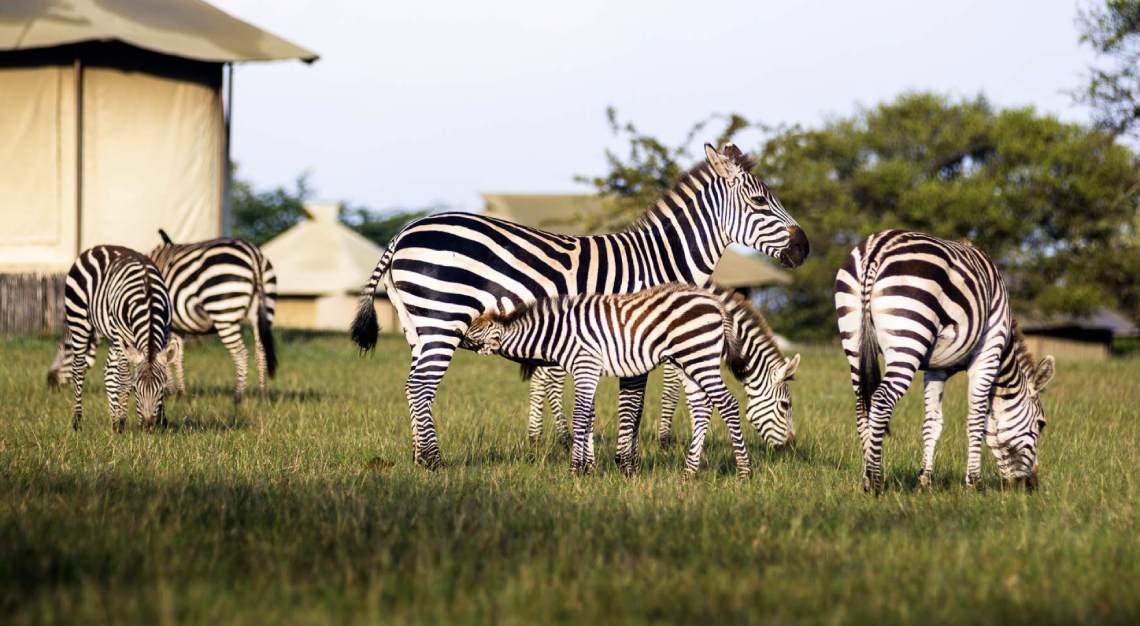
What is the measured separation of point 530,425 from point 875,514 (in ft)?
16.2

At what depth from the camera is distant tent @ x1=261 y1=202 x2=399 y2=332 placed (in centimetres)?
5262

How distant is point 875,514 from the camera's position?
812cm

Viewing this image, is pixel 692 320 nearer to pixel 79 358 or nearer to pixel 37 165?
pixel 79 358

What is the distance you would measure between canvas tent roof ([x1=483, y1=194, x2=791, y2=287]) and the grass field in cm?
3828

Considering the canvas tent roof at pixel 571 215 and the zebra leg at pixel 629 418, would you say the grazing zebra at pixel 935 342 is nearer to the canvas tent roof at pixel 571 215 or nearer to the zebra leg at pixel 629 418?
the zebra leg at pixel 629 418

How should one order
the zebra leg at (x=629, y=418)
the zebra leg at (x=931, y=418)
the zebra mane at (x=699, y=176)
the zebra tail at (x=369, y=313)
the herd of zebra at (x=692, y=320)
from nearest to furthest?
the herd of zebra at (x=692, y=320)
the zebra leg at (x=931, y=418)
the zebra leg at (x=629, y=418)
the zebra tail at (x=369, y=313)
the zebra mane at (x=699, y=176)

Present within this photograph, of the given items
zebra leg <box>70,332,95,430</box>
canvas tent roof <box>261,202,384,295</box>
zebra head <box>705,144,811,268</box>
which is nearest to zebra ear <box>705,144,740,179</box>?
zebra head <box>705,144,811,268</box>

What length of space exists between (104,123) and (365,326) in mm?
17010

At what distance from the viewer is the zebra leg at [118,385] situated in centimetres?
1207

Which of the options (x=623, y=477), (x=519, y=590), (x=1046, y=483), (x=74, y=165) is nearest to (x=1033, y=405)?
(x=1046, y=483)

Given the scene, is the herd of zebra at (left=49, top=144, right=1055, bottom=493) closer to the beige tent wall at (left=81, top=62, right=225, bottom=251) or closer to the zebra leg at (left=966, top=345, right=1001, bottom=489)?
the zebra leg at (left=966, top=345, right=1001, bottom=489)

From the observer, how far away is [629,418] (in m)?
10.4

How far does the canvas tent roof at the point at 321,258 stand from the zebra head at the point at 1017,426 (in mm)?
43728

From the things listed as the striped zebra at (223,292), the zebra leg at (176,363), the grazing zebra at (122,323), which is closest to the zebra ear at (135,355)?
the grazing zebra at (122,323)
